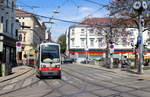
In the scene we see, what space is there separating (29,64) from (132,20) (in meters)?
25.5

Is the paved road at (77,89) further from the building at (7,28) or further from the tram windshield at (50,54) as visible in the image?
the building at (7,28)

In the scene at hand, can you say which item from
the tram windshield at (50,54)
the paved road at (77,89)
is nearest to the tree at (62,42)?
the tram windshield at (50,54)

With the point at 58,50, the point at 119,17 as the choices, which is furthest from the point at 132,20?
the point at 58,50

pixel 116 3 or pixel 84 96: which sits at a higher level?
pixel 116 3

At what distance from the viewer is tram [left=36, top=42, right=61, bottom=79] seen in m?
24.0

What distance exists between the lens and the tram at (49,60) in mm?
23953

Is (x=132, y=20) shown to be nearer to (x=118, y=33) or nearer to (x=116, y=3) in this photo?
(x=116, y=3)

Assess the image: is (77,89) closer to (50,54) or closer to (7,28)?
(50,54)

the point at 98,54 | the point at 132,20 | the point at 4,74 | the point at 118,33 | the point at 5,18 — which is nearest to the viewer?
Answer: the point at 4,74

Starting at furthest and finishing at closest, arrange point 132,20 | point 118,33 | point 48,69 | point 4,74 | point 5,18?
point 118,33, point 5,18, point 132,20, point 4,74, point 48,69

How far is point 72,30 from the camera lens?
9638 cm

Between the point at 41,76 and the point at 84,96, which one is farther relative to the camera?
the point at 41,76

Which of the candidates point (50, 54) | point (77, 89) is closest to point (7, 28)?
point (50, 54)

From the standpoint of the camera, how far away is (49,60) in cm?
2417
